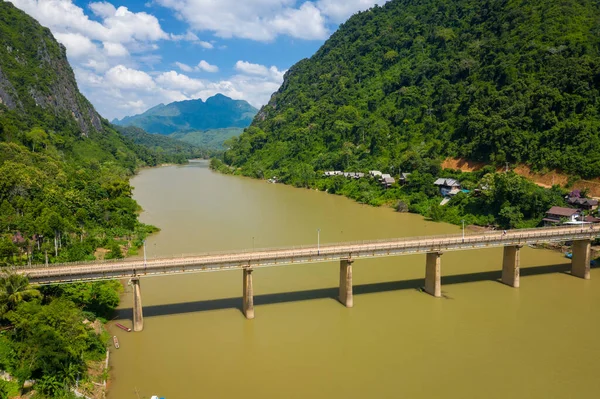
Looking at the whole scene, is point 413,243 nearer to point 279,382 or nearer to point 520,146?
point 279,382

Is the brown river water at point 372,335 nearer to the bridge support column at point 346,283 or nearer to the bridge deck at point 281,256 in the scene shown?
the bridge support column at point 346,283

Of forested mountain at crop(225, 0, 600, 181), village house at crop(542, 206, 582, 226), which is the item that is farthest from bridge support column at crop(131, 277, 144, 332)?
forested mountain at crop(225, 0, 600, 181)

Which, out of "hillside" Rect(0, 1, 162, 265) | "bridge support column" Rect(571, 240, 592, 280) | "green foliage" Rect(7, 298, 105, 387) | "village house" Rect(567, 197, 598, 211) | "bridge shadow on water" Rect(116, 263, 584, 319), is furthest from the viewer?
"village house" Rect(567, 197, 598, 211)

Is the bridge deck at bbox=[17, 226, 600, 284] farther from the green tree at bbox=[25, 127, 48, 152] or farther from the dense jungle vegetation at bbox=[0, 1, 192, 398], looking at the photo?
the green tree at bbox=[25, 127, 48, 152]

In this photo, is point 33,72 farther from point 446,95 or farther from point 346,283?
point 346,283

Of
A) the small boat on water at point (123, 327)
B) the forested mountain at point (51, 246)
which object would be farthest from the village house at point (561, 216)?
the forested mountain at point (51, 246)

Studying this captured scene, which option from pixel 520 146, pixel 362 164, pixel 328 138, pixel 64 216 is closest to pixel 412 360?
pixel 64 216
